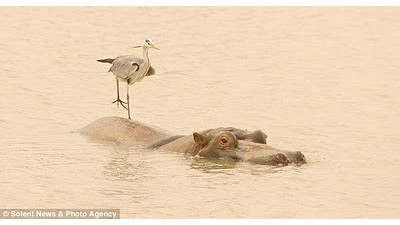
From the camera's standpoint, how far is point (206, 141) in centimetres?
1512

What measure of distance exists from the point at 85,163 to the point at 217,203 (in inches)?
104

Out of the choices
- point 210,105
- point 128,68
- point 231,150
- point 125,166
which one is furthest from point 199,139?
point 210,105

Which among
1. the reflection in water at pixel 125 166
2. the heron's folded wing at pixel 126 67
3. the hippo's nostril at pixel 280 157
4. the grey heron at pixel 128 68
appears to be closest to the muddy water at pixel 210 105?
the reflection in water at pixel 125 166

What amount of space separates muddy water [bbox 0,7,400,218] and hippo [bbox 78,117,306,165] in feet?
0.65

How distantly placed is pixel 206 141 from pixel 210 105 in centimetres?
414

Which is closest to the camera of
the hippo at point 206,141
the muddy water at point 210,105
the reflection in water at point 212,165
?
the muddy water at point 210,105

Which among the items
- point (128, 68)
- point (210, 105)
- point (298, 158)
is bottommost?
point (298, 158)

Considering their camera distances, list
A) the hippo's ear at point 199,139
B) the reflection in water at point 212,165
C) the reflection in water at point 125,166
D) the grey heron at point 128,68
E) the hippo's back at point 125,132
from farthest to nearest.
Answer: the grey heron at point 128,68 → the hippo's back at point 125,132 → the hippo's ear at point 199,139 → the reflection in water at point 212,165 → the reflection in water at point 125,166

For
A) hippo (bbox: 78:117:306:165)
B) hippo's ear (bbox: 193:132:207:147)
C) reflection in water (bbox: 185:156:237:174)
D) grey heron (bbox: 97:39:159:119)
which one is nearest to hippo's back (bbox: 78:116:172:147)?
hippo (bbox: 78:117:306:165)

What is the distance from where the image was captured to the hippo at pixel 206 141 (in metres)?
14.7

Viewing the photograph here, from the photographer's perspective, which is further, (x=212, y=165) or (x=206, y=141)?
(x=206, y=141)

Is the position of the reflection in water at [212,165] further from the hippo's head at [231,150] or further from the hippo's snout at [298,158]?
the hippo's snout at [298,158]

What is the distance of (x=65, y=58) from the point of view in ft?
75.0

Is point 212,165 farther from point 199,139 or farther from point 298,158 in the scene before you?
point 298,158
